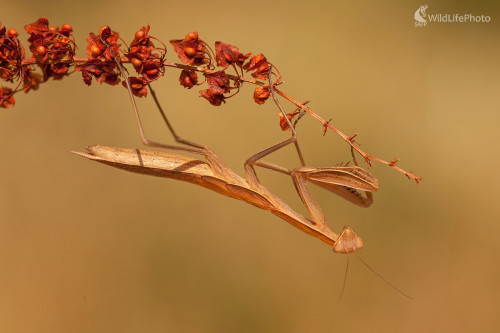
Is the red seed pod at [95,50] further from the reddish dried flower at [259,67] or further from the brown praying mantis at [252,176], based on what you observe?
the reddish dried flower at [259,67]

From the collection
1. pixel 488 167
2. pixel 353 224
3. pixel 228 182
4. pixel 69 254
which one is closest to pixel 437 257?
pixel 353 224

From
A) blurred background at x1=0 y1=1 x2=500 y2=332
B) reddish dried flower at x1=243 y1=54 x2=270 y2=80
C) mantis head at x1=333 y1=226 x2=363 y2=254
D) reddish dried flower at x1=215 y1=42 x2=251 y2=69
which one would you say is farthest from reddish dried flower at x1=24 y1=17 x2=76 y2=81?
blurred background at x1=0 y1=1 x2=500 y2=332

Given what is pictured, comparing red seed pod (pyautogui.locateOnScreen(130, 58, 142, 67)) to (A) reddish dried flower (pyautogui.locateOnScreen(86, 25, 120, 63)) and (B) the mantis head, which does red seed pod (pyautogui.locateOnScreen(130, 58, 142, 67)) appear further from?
(B) the mantis head

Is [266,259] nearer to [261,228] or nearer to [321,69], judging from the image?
[261,228]

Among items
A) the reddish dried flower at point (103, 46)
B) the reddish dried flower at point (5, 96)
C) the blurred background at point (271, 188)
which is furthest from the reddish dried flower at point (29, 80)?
the blurred background at point (271, 188)

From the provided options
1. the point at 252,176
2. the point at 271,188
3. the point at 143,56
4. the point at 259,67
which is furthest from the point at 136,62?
the point at 271,188

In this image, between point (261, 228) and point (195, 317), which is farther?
point (261, 228)

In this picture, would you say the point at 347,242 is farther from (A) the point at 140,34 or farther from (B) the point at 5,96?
(B) the point at 5,96
